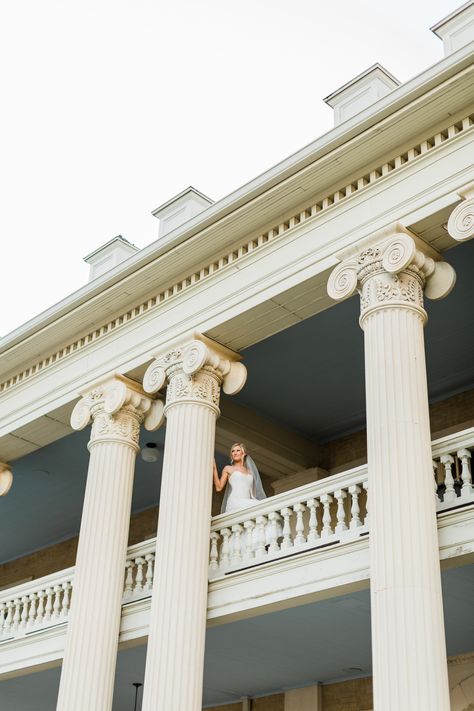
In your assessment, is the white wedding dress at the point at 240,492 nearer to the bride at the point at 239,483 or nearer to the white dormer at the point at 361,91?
the bride at the point at 239,483

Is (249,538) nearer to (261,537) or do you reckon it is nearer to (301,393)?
(261,537)

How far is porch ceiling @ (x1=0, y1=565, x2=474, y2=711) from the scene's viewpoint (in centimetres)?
1171

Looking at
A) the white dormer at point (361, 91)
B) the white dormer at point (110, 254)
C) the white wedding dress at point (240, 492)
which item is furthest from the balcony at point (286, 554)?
the white dormer at point (110, 254)

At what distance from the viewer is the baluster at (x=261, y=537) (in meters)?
11.6

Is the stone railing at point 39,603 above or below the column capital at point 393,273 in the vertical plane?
below

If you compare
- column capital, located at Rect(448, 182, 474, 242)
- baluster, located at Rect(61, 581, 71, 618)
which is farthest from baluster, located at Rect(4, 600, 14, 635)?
column capital, located at Rect(448, 182, 474, 242)

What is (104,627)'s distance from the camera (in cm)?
1241

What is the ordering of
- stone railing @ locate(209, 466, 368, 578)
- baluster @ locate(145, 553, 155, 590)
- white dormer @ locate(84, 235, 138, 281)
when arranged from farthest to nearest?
white dormer @ locate(84, 235, 138, 281) < baluster @ locate(145, 553, 155, 590) < stone railing @ locate(209, 466, 368, 578)

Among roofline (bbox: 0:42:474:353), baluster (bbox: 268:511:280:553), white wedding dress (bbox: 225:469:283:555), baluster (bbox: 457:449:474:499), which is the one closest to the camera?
baluster (bbox: 457:449:474:499)

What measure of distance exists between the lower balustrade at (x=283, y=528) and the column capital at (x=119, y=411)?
1576mm

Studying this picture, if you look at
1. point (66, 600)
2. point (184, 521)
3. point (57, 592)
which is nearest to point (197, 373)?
point (184, 521)

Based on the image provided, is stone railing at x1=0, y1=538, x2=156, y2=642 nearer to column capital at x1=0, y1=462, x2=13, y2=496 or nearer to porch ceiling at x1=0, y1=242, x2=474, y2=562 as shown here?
column capital at x1=0, y1=462, x2=13, y2=496

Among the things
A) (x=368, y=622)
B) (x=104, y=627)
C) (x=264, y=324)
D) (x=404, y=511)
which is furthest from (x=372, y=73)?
(x=104, y=627)

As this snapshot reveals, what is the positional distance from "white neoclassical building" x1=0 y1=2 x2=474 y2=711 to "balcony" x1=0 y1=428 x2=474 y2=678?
0.03 metres
